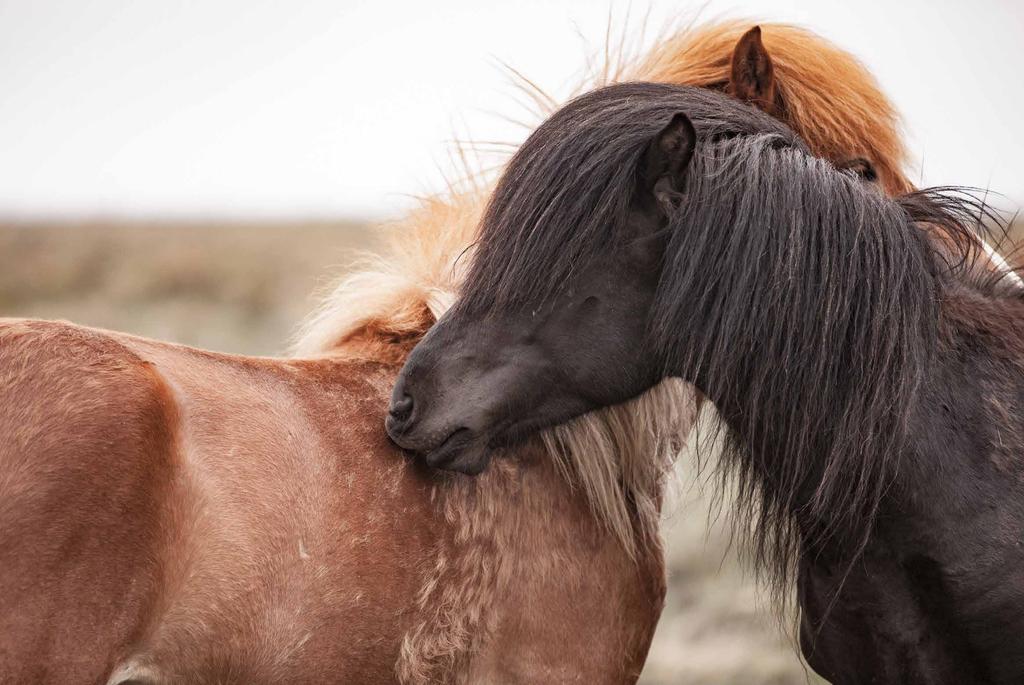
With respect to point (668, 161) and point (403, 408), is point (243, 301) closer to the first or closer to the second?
point (403, 408)

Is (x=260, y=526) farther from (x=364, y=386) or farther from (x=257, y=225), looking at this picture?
(x=257, y=225)

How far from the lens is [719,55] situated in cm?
360

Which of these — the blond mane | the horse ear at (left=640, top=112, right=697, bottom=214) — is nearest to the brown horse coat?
the blond mane

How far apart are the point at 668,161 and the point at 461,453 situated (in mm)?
1096

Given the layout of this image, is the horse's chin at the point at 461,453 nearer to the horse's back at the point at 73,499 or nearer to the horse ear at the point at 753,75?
the horse's back at the point at 73,499

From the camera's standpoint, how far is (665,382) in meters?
3.40

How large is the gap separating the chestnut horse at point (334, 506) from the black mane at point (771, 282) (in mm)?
648

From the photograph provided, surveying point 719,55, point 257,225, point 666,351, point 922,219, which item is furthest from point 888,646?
point 257,225

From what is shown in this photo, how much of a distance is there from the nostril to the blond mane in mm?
539

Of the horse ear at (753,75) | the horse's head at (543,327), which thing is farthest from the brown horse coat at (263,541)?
the horse ear at (753,75)

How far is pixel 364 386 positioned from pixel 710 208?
1324mm

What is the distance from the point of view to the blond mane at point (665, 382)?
329cm

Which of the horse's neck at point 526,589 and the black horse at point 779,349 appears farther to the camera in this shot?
the horse's neck at point 526,589

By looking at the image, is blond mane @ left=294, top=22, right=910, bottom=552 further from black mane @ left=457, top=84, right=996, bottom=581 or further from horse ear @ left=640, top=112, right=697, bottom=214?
horse ear @ left=640, top=112, right=697, bottom=214
